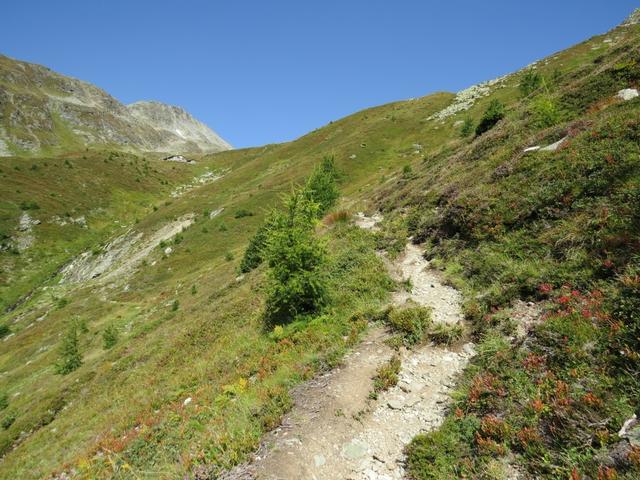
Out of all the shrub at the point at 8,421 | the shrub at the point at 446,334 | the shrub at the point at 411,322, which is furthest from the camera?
the shrub at the point at 8,421

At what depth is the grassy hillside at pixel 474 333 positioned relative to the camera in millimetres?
6207

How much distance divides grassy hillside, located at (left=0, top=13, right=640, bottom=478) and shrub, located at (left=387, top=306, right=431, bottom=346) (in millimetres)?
1050

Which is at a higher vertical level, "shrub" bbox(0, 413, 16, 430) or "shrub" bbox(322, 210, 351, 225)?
"shrub" bbox(322, 210, 351, 225)

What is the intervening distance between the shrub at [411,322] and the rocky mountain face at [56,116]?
377ft

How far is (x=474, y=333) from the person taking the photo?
9.53 meters

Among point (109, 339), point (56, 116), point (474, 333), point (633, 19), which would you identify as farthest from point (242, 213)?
point (56, 116)

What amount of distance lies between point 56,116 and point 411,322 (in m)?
152

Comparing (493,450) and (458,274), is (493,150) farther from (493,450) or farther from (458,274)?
(493,450)

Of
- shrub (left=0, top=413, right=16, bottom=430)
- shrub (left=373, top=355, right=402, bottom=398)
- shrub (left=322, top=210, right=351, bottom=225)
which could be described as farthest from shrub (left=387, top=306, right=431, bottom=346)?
shrub (left=0, top=413, right=16, bottom=430)

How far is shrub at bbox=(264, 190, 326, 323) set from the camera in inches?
529

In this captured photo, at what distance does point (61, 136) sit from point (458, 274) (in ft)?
449

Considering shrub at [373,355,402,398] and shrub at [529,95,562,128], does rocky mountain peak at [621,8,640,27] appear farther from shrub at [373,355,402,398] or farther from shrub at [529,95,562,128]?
shrub at [373,355,402,398]

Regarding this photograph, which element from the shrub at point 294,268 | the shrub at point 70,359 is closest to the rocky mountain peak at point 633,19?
the shrub at point 294,268

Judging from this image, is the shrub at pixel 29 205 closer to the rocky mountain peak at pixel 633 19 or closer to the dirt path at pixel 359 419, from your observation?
the dirt path at pixel 359 419
